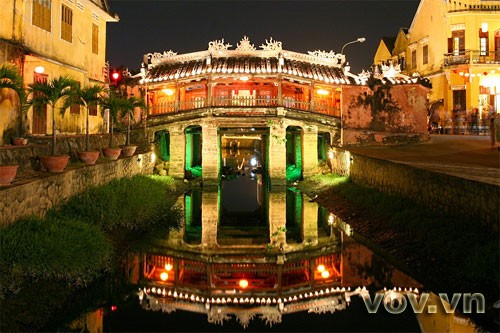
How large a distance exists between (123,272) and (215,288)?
2.06 m

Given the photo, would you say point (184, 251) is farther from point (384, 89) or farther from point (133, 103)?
point (384, 89)

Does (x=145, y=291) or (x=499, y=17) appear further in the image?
(x=499, y=17)

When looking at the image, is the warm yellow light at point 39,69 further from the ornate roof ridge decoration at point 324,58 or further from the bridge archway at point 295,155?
the ornate roof ridge decoration at point 324,58

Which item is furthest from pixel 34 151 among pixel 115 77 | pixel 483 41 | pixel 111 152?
pixel 483 41

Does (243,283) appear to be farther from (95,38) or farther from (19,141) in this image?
(95,38)

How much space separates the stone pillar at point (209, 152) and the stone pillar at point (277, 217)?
129 inches

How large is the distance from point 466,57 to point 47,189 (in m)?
29.0

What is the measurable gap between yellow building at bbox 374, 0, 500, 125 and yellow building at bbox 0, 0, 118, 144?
21.8 metres

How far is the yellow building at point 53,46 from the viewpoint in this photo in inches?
644

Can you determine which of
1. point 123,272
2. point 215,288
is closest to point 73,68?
point 123,272

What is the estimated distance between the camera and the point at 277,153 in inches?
992

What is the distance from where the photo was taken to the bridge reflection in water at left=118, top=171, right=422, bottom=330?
30.3 ft

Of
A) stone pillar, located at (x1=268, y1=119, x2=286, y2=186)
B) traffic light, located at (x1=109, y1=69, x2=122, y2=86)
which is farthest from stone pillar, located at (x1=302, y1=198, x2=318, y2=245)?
traffic light, located at (x1=109, y1=69, x2=122, y2=86)

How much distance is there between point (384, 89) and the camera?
2747 cm
